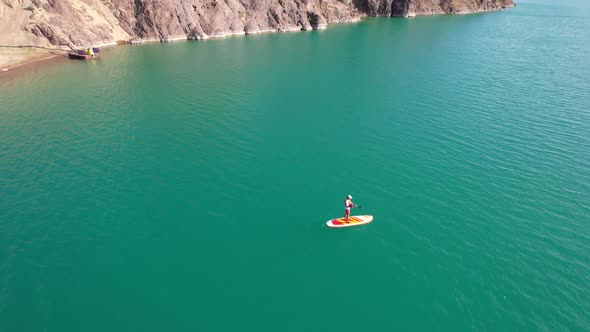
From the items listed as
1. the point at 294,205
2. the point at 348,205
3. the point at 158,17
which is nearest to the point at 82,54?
the point at 158,17

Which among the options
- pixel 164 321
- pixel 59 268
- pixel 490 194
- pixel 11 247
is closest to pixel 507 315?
pixel 490 194

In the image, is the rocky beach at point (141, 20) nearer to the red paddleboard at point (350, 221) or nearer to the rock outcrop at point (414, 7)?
the rock outcrop at point (414, 7)

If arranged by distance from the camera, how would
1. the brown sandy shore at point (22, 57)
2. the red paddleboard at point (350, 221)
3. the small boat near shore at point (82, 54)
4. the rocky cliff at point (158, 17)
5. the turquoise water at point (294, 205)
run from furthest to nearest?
the rocky cliff at point (158, 17) < the small boat near shore at point (82, 54) < the brown sandy shore at point (22, 57) < the red paddleboard at point (350, 221) < the turquoise water at point (294, 205)

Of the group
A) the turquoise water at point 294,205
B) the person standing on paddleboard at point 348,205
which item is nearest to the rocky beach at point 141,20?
the turquoise water at point 294,205

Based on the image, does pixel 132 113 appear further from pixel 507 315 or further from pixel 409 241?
pixel 507 315

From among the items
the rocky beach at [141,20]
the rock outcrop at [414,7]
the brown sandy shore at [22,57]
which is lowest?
the brown sandy shore at [22,57]

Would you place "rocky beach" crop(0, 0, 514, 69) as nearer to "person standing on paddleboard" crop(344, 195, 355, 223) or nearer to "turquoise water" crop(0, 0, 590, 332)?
"turquoise water" crop(0, 0, 590, 332)
